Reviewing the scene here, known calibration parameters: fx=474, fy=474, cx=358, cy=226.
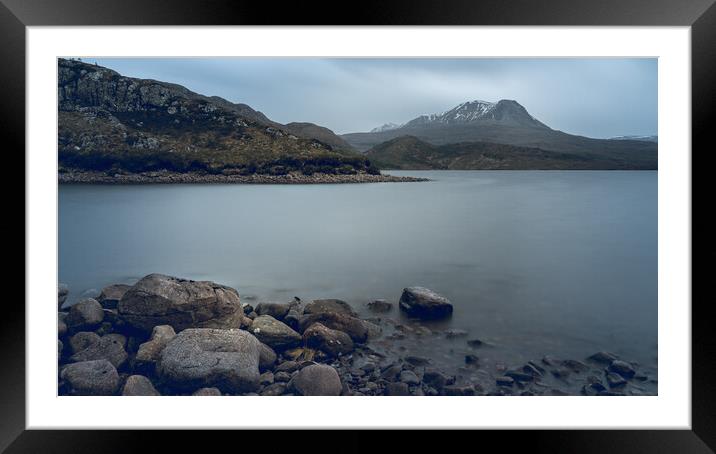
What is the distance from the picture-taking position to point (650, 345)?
5.36 m

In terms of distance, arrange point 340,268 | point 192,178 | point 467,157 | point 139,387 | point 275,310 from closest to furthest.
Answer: point 139,387 < point 275,310 < point 340,268 < point 192,178 < point 467,157

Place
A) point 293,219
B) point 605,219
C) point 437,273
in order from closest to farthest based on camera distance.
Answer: point 437,273 < point 605,219 < point 293,219

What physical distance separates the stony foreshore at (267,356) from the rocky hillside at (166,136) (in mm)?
19664

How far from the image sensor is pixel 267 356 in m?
4.13

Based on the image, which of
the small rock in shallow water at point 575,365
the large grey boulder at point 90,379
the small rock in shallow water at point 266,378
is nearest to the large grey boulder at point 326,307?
the small rock in shallow water at point 266,378

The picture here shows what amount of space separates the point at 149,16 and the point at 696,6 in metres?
2.62

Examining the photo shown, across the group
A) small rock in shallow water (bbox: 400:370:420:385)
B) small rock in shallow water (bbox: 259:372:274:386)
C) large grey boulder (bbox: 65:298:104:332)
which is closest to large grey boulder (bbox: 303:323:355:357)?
small rock in shallow water (bbox: 259:372:274:386)

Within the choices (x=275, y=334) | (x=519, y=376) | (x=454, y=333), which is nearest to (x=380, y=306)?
(x=454, y=333)

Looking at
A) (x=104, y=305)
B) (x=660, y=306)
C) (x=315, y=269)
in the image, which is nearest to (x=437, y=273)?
(x=315, y=269)

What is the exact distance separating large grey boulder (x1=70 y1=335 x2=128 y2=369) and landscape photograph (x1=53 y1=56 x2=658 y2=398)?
0.02 metres

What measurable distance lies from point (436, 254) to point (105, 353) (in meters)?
6.73

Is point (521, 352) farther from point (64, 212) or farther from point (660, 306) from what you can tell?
point (64, 212)

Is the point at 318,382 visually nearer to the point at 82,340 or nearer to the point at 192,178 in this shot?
the point at 82,340

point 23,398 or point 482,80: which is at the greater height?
point 482,80
